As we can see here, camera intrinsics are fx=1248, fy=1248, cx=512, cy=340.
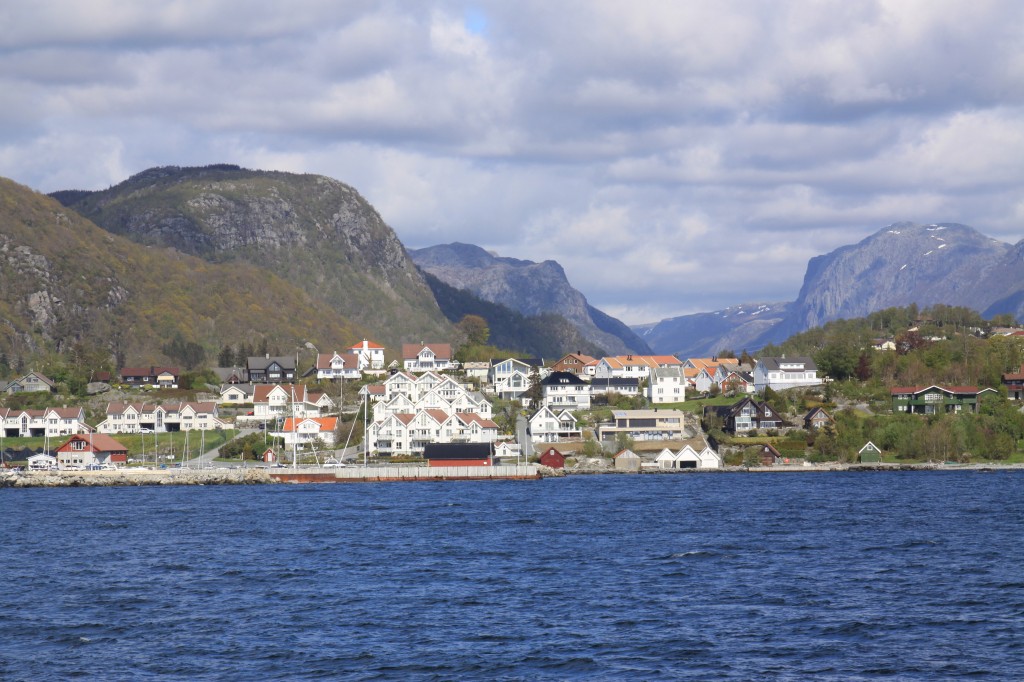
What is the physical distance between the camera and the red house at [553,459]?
10256 cm

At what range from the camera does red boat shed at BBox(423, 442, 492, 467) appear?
326 ft

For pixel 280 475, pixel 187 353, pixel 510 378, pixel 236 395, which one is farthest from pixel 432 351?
pixel 280 475

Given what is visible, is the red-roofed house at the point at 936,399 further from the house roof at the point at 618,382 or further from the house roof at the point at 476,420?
the house roof at the point at 476,420

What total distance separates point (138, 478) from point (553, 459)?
1292 inches

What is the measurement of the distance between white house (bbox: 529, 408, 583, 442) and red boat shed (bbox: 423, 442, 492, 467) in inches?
380

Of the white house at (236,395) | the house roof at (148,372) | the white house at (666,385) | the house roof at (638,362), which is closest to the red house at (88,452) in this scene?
the white house at (236,395)

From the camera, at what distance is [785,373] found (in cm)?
13012

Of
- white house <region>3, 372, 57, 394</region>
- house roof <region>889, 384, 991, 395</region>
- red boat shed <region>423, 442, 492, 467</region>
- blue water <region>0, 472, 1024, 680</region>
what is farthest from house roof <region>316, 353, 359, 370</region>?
blue water <region>0, 472, 1024, 680</region>

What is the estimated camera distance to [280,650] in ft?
103

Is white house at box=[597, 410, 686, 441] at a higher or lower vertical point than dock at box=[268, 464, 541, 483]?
higher

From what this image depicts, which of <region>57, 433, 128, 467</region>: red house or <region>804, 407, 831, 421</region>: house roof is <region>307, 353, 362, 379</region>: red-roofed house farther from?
<region>804, 407, 831, 421</region>: house roof

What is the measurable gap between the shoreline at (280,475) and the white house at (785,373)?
100ft

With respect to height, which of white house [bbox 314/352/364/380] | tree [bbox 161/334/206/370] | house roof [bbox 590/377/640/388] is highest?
tree [bbox 161/334/206/370]

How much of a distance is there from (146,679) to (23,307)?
16961 cm
